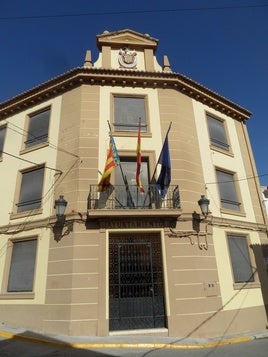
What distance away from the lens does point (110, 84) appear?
12062 millimetres

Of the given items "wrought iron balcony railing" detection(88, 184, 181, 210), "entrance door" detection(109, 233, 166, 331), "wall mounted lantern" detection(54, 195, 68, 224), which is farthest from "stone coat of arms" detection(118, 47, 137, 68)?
"entrance door" detection(109, 233, 166, 331)

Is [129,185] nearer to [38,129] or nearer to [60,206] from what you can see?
[60,206]

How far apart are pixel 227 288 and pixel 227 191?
3.92 meters

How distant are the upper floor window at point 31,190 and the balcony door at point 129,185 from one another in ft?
10.1

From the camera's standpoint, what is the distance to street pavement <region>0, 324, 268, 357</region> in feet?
22.6

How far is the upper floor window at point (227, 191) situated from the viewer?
11.5 m

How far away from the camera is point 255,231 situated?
458 inches

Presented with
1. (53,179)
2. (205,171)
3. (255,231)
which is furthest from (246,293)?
(53,179)

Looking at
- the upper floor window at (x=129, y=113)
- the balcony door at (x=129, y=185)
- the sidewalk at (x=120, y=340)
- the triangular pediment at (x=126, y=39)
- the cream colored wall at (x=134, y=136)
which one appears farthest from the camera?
the triangular pediment at (x=126, y=39)

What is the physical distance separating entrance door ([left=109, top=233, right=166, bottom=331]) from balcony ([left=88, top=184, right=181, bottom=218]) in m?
0.97

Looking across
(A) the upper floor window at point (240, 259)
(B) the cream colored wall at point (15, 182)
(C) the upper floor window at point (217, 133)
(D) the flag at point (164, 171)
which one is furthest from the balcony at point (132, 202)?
(C) the upper floor window at point (217, 133)

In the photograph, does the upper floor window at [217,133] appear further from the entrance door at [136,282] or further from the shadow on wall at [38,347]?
the shadow on wall at [38,347]

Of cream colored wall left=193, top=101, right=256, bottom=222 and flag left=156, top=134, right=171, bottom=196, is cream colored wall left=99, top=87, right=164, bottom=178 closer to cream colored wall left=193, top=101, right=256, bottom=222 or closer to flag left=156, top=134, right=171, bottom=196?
flag left=156, top=134, right=171, bottom=196

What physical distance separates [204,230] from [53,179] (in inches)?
230
